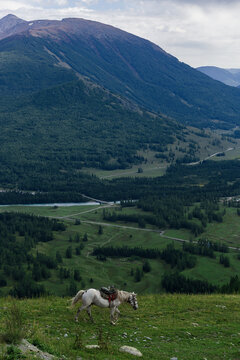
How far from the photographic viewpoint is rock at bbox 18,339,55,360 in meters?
20.5

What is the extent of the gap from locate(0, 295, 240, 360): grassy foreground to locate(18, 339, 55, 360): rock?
537 millimetres

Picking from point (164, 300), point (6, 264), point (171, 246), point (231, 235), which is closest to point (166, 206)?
point (231, 235)

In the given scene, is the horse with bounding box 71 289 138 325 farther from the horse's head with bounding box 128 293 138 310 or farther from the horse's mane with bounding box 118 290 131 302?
the horse's head with bounding box 128 293 138 310

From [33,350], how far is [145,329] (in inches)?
390

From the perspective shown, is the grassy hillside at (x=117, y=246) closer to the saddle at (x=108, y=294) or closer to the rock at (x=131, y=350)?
the saddle at (x=108, y=294)

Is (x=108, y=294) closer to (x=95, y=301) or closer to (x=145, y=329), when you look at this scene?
(x=95, y=301)

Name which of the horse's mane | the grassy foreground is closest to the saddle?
the horse's mane

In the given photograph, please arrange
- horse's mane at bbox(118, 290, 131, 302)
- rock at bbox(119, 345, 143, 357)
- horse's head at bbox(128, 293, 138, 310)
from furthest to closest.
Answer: horse's head at bbox(128, 293, 138, 310)
horse's mane at bbox(118, 290, 131, 302)
rock at bbox(119, 345, 143, 357)

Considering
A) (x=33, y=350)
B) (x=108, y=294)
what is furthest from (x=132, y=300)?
(x=33, y=350)

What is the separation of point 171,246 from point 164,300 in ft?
306

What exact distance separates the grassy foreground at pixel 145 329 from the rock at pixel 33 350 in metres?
0.54

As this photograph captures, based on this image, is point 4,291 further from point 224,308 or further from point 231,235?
point 231,235

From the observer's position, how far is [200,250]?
Answer: 126250 millimetres

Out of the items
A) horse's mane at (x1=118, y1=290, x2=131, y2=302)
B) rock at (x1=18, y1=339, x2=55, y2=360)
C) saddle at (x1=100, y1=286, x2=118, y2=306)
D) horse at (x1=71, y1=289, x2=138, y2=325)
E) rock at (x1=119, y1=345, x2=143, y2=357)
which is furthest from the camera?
horse's mane at (x1=118, y1=290, x2=131, y2=302)
